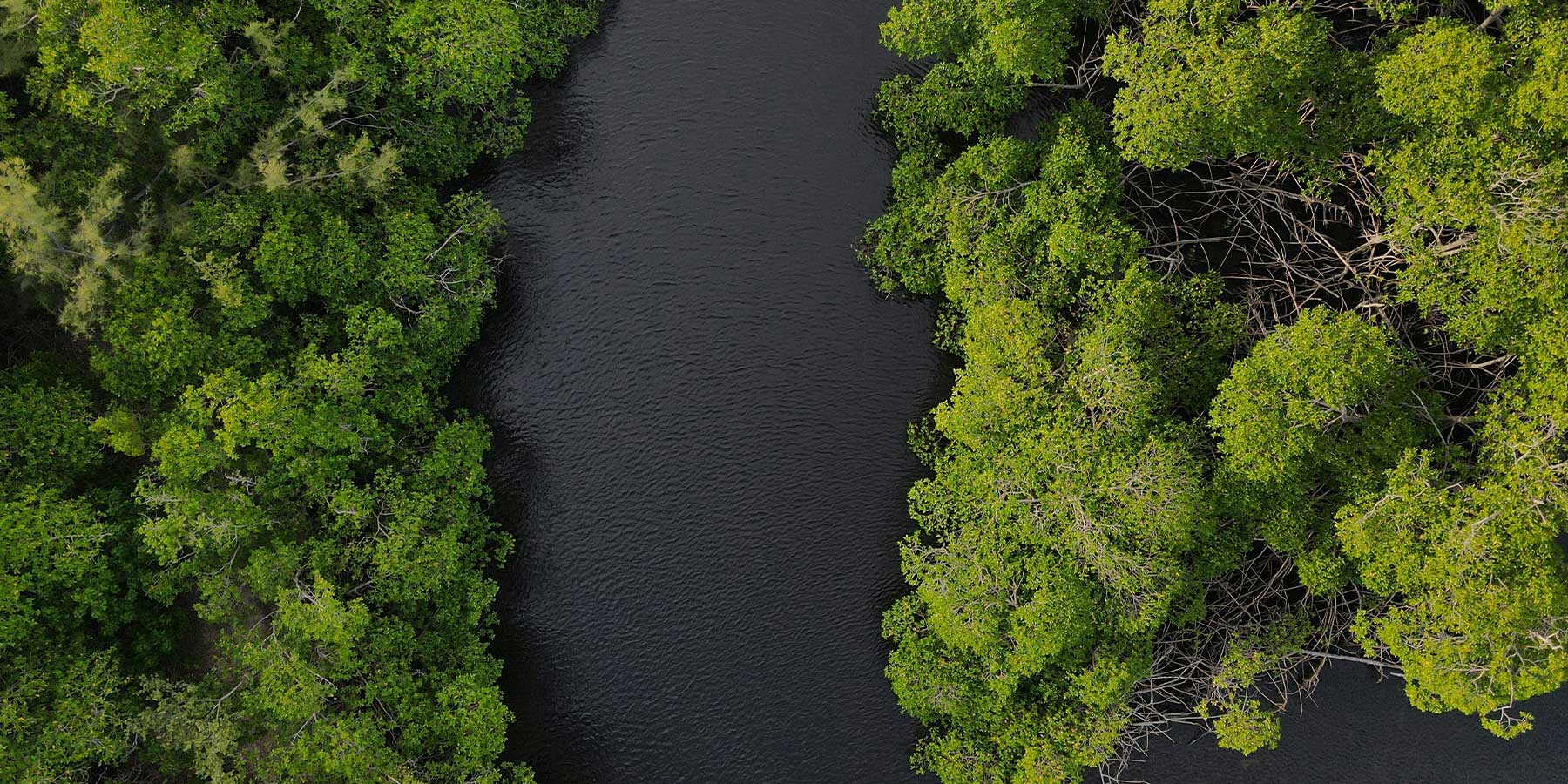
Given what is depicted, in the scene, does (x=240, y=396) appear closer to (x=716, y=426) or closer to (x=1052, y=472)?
(x=716, y=426)

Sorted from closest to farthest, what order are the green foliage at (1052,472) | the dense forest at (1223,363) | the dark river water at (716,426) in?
the dense forest at (1223,363) < the green foliage at (1052,472) < the dark river water at (716,426)

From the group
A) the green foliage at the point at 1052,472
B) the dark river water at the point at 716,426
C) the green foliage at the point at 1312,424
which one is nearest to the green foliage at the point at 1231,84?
the green foliage at the point at 1052,472

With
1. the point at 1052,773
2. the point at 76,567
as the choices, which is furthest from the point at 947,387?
the point at 76,567

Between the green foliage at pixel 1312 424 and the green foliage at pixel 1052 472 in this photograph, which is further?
the green foliage at pixel 1052 472

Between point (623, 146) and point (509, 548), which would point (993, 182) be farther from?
point (509, 548)

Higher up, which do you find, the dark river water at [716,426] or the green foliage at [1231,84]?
the green foliage at [1231,84]

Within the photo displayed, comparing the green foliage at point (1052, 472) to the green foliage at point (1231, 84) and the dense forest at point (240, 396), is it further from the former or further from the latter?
the dense forest at point (240, 396)
